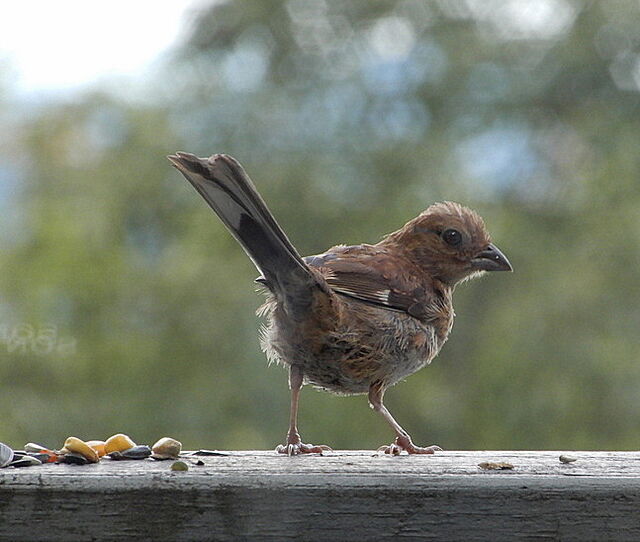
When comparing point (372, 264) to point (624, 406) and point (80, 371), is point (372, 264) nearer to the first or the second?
point (80, 371)

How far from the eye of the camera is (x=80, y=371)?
26.6 feet

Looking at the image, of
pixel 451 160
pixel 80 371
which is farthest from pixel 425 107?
pixel 80 371

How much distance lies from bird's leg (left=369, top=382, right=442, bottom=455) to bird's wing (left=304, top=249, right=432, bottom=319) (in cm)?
30

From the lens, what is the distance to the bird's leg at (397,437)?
3239 mm

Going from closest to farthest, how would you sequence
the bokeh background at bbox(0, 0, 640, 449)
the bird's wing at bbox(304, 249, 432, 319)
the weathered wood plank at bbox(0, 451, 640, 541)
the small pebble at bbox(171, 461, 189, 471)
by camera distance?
the weathered wood plank at bbox(0, 451, 640, 541) → the small pebble at bbox(171, 461, 189, 471) → the bird's wing at bbox(304, 249, 432, 319) → the bokeh background at bbox(0, 0, 640, 449)

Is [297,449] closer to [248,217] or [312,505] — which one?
[248,217]

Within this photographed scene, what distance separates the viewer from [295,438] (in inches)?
124

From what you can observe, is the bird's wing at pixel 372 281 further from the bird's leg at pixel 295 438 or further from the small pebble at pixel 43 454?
the small pebble at pixel 43 454

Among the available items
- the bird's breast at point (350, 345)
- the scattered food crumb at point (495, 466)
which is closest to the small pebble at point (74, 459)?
the scattered food crumb at point (495, 466)

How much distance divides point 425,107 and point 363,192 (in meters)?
1.44

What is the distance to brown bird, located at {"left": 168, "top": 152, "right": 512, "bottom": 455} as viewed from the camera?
336 cm

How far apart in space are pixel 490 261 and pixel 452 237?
177mm

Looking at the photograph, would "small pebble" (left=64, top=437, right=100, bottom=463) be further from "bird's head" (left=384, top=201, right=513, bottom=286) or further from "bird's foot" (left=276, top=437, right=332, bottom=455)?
"bird's head" (left=384, top=201, right=513, bottom=286)

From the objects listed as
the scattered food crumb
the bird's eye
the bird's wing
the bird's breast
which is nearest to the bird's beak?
the bird's eye
